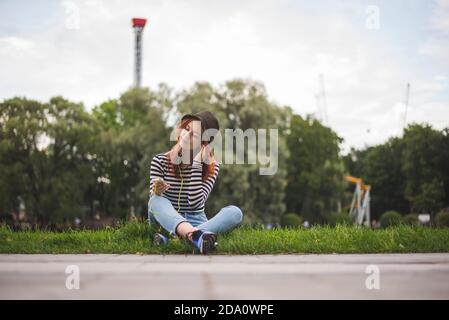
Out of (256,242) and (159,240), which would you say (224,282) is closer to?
(256,242)

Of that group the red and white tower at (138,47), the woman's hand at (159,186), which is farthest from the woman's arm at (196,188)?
the red and white tower at (138,47)

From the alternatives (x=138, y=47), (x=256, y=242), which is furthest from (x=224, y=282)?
(x=138, y=47)

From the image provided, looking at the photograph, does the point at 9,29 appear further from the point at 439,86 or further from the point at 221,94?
the point at 221,94

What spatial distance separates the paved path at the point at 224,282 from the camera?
9.04 ft

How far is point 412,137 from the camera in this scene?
57781mm

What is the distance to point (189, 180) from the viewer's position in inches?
267

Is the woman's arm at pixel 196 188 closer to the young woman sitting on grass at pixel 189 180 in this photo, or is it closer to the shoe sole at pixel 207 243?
the young woman sitting on grass at pixel 189 180

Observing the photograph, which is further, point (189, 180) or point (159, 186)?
point (189, 180)

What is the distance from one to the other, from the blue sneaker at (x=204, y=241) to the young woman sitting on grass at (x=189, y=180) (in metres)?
0.75

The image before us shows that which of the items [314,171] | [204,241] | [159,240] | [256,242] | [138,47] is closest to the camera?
[204,241]

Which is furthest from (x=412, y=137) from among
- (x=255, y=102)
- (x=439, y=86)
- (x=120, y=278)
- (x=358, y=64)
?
(x=120, y=278)

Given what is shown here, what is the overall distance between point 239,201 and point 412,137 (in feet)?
91.1

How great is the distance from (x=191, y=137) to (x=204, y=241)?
1624mm

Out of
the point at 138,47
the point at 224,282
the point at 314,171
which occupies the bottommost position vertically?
the point at 314,171
